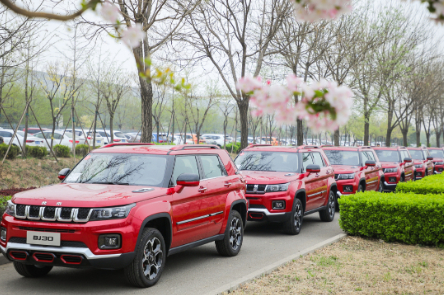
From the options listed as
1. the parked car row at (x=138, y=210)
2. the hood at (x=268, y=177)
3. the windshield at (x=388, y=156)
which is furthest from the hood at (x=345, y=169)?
the windshield at (x=388, y=156)

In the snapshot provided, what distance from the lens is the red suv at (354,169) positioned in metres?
14.0

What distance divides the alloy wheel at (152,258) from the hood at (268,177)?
13.6ft

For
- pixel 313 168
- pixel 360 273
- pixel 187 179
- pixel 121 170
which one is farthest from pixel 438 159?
pixel 121 170

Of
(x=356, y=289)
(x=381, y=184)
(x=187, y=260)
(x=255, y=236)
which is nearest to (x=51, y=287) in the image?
(x=187, y=260)

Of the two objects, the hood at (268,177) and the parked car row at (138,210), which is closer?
the parked car row at (138,210)

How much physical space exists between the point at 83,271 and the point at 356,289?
12.0 ft

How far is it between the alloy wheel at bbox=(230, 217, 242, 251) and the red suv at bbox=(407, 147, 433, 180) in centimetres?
1717

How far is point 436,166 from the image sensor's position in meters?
27.5

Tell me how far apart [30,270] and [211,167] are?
2942 millimetres

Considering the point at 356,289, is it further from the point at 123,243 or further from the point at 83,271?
the point at 83,271

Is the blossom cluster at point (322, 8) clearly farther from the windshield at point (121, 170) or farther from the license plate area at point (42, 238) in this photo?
the windshield at point (121, 170)

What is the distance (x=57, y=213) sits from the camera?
5473 mm

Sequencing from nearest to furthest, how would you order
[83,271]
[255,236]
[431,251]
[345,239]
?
[83,271] → [431,251] → [345,239] → [255,236]

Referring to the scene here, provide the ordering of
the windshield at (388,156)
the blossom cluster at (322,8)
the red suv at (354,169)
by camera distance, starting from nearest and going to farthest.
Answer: the blossom cluster at (322,8)
the red suv at (354,169)
the windshield at (388,156)
